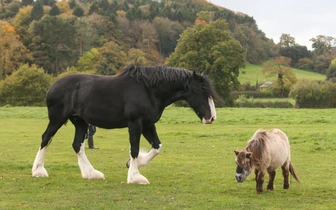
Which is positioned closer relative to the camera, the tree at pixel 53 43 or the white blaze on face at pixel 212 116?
the white blaze on face at pixel 212 116

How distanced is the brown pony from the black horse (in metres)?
1.38

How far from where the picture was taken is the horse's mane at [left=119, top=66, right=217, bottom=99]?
34.4ft

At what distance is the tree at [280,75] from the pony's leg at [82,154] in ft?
262

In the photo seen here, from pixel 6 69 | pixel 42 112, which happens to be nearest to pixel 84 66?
pixel 6 69

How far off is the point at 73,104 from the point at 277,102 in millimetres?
50991

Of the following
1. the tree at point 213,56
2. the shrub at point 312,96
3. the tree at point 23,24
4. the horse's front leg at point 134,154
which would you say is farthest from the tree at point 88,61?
the horse's front leg at point 134,154

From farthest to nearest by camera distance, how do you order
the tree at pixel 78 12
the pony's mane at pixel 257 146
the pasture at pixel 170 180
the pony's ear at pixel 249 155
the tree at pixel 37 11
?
the tree at pixel 78 12
the tree at pixel 37 11
the pony's mane at pixel 257 146
the pony's ear at pixel 249 155
the pasture at pixel 170 180

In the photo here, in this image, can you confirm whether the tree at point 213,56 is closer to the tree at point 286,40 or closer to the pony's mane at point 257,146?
the pony's mane at point 257,146

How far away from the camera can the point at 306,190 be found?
9.80 m

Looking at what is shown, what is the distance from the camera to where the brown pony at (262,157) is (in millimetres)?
8969

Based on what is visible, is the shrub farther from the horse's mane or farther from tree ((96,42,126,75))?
the horse's mane

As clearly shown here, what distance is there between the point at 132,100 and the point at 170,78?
1.00 meters

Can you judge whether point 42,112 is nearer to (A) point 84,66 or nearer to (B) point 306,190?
(B) point 306,190

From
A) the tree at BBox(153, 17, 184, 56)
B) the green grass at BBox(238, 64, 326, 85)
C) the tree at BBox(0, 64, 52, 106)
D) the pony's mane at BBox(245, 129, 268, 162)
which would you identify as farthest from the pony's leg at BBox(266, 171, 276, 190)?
the tree at BBox(153, 17, 184, 56)
